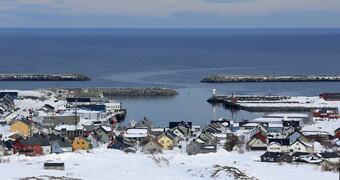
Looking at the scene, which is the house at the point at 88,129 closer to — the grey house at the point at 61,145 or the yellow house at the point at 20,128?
the grey house at the point at 61,145

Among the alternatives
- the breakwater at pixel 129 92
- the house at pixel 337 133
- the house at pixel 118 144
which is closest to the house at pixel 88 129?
the house at pixel 118 144

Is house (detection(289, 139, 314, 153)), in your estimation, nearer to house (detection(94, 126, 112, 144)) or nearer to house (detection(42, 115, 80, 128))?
house (detection(94, 126, 112, 144))

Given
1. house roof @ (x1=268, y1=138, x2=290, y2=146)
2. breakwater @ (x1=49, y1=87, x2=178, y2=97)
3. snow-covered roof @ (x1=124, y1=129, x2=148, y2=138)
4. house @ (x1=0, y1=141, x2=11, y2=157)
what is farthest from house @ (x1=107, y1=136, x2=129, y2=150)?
breakwater @ (x1=49, y1=87, x2=178, y2=97)

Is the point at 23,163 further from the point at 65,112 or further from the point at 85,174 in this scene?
the point at 65,112

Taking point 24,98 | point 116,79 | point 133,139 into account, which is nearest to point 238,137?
point 133,139

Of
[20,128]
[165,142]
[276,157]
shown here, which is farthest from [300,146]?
[20,128]

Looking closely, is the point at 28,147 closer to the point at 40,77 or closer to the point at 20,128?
the point at 20,128
